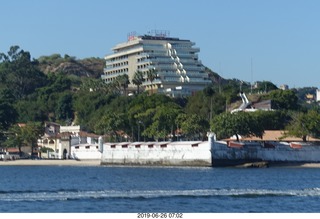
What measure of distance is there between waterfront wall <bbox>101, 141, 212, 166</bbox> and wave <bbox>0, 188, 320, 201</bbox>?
1949 inches

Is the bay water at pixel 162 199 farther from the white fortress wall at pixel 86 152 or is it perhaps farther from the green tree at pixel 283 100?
the green tree at pixel 283 100

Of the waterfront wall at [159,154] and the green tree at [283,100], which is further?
the green tree at [283,100]

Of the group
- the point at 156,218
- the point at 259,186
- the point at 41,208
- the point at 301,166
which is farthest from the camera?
the point at 301,166

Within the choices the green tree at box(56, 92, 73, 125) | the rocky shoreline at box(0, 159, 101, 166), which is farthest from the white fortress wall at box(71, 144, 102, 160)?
the green tree at box(56, 92, 73, 125)

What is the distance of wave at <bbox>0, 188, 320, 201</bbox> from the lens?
2372 inches

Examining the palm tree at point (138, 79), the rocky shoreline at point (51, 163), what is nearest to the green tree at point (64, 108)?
the palm tree at point (138, 79)

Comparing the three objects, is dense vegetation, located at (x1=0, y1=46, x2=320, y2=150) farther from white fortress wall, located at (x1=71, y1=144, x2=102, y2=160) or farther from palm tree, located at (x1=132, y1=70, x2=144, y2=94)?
white fortress wall, located at (x1=71, y1=144, x2=102, y2=160)

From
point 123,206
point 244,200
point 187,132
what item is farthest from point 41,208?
point 187,132

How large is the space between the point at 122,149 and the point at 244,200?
69627mm

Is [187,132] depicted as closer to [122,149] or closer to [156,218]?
[122,149]

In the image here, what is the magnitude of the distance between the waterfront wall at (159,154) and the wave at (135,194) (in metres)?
49.5

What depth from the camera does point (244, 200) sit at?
59.4 metres

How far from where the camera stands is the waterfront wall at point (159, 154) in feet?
382

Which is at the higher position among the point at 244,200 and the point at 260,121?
the point at 260,121
